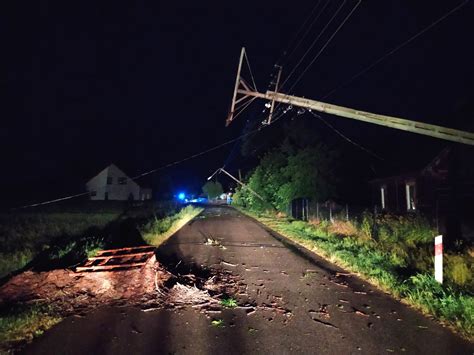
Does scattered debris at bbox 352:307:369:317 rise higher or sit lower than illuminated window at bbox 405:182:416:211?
lower

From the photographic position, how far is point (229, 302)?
609cm

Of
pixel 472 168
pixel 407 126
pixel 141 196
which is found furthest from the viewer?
pixel 141 196

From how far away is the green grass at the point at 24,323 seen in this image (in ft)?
14.7

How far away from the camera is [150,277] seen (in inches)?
279

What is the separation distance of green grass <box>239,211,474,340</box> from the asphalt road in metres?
0.33

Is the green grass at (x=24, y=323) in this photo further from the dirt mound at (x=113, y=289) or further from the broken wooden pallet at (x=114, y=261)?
the broken wooden pallet at (x=114, y=261)

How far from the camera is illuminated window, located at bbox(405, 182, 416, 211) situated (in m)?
19.1

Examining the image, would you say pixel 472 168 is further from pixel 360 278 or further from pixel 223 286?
pixel 223 286

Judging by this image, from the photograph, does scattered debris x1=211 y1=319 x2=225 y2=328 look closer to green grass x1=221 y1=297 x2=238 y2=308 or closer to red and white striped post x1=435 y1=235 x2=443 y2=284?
A: green grass x1=221 y1=297 x2=238 y2=308

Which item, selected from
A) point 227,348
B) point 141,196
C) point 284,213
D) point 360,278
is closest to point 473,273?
point 360,278

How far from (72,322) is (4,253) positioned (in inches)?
315

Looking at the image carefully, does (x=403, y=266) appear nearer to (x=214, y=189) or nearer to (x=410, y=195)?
(x=410, y=195)

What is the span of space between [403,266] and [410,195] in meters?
12.9

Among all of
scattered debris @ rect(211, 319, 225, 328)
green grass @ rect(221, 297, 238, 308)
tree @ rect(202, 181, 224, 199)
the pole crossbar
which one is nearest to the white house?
tree @ rect(202, 181, 224, 199)
